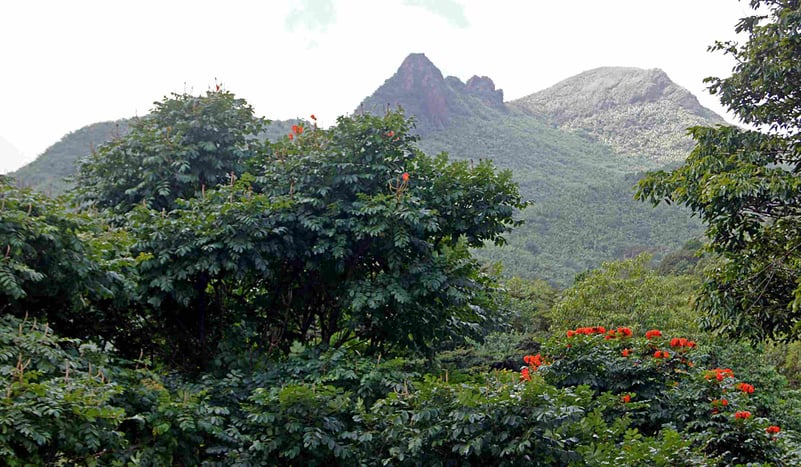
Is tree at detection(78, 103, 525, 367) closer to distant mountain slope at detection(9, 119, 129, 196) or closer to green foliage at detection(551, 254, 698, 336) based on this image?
green foliage at detection(551, 254, 698, 336)

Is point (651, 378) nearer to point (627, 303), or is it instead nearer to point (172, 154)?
point (172, 154)

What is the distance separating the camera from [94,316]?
6.18 m

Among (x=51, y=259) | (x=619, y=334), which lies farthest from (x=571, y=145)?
(x=51, y=259)

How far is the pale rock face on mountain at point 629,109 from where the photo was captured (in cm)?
7203

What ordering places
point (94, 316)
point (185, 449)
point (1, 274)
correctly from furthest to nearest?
1. point (94, 316)
2. point (185, 449)
3. point (1, 274)

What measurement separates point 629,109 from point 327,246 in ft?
274

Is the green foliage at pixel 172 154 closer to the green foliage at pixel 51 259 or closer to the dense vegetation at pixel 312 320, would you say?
the dense vegetation at pixel 312 320

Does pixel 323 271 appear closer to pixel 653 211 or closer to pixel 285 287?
pixel 285 287

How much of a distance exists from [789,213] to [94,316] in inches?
294

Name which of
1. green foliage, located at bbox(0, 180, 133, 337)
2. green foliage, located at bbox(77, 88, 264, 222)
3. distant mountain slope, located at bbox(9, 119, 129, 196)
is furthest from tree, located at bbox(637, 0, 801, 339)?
distant mountain slope, located at bbox(9, 119, 129, 196)

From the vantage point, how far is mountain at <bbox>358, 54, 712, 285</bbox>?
43812 mm

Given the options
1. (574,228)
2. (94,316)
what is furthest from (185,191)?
(574,228)

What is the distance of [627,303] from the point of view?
1567 cm

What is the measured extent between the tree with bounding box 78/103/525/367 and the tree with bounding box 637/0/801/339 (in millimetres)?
2436
